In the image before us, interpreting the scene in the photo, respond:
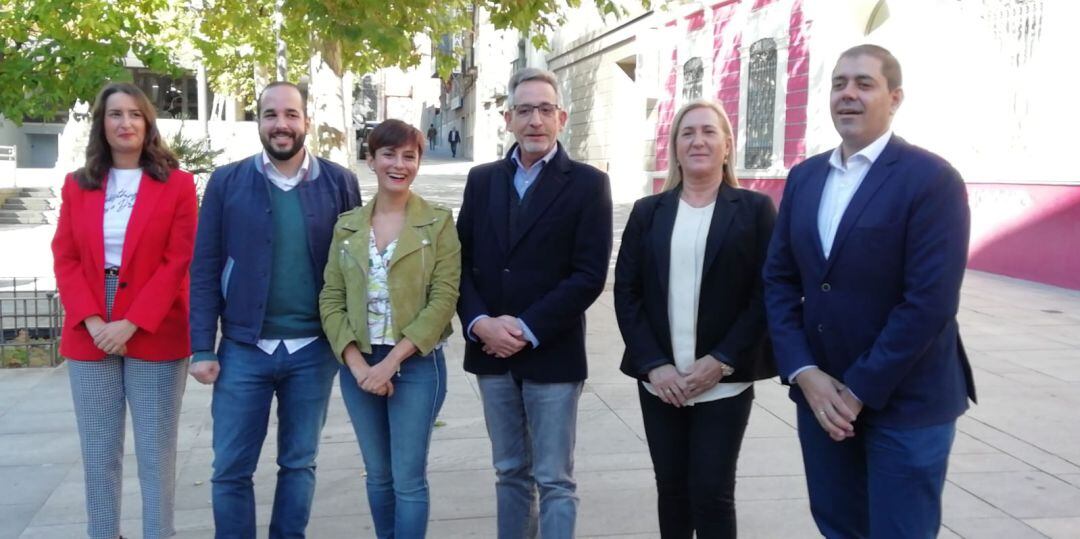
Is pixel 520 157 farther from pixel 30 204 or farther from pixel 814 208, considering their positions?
pixel 30 204

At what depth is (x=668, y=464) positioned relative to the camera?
355cm

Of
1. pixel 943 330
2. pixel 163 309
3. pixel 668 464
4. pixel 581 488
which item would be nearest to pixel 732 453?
pixel 668 464

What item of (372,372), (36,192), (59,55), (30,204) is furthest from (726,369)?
(36,192)

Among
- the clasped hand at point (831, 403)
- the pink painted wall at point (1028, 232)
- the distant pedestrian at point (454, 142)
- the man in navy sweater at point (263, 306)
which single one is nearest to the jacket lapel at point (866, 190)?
the clasped hand at point (831, 403)

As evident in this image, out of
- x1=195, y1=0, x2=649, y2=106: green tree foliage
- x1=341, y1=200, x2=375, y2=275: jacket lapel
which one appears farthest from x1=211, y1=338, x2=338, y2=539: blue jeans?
x1=195, y1=0, x2=649, y2=106: green tree foliage

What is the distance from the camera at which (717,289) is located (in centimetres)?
342

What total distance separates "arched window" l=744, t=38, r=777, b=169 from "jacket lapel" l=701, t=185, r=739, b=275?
13.7m

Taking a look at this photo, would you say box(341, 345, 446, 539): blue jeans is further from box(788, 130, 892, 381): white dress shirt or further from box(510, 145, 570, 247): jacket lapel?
box(788, 130, 892, 381): white dress shirt

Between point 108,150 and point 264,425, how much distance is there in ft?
4.04

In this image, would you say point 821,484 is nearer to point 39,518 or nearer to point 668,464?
point 668,464

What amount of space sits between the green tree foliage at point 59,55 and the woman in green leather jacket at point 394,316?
349cm

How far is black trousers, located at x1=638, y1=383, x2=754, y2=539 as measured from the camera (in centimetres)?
342

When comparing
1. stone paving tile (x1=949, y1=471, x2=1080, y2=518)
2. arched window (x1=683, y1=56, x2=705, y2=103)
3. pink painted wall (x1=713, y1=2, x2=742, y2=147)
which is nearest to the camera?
stone paving tile (x1=949, y1=471, x2=1080, y2=518)

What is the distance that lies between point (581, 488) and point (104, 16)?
4.83m
